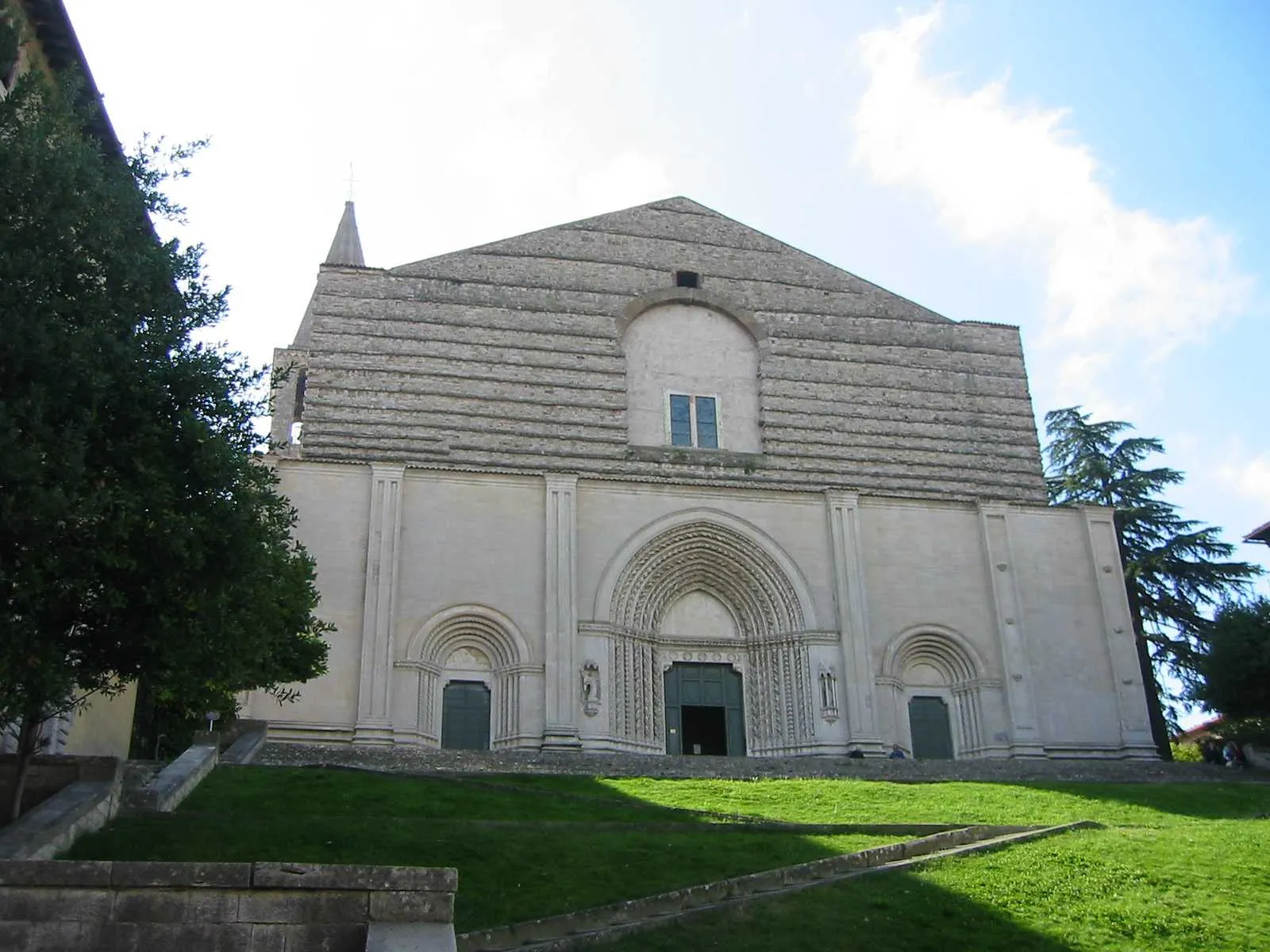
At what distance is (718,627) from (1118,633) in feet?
25.6

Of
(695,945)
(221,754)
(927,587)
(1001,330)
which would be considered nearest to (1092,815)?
(695,945)

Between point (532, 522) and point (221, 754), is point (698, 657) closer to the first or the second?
point (532, 522)

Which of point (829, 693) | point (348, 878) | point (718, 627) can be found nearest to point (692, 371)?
point (718, 627)

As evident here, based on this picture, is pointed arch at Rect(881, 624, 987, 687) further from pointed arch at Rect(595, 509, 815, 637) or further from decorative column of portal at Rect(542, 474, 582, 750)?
decorative column of portal at Rect(542, 474, 582, 750)

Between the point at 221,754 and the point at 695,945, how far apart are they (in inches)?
421

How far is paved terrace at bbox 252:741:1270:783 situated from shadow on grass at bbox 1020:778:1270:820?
991mm

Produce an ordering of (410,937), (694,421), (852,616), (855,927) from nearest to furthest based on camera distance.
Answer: (410,937) → (855,927) → (852,616) → (694,421)

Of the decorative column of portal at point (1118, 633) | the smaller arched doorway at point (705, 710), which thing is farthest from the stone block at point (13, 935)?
the decorative column of portal at point (1118, 633)

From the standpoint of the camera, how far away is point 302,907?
21.6 feet

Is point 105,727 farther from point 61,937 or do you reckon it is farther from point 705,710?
point 61,937

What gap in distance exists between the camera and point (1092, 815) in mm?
15766

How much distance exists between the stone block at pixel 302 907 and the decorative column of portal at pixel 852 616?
17.8 m

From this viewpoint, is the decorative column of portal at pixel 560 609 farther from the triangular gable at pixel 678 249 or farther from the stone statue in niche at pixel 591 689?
the triangular gable at pixel 678 249

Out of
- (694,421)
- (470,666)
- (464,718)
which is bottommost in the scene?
(464,718)
